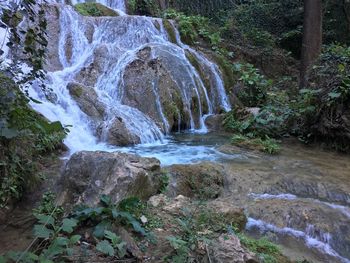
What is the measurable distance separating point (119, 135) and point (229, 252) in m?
5.11

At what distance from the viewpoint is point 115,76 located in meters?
9.77

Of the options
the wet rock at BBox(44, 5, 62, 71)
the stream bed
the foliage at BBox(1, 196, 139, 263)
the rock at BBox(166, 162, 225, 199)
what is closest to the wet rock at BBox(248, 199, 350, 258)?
the stream bed

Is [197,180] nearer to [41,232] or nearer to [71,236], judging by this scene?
[71,236]

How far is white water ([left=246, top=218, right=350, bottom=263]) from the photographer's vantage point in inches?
161

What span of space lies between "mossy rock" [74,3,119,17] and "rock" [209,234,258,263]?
11460 millimetres

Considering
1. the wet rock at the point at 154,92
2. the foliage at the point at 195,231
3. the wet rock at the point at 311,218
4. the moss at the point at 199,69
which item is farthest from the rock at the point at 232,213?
the moss at the point at 199,69

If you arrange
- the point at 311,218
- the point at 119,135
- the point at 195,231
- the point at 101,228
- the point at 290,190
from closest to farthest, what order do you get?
the point at 101,228 < the point at 195,231 < the point at 311,218 < the point at 290,190 < the point at 119,135

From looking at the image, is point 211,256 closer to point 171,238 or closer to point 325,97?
point 171,238

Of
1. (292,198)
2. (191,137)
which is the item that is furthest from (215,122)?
(292,198)

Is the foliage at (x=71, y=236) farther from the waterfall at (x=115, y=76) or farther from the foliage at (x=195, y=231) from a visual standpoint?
the waterfall at (x=115, y=76)

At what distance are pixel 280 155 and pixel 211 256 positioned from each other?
461 centimetres

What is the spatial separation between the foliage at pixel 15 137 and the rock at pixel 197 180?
5.74ft

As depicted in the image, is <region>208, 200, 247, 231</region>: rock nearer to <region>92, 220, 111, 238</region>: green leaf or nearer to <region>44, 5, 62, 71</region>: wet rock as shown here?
<region>92, 220, 111, 238</region>: green leaf

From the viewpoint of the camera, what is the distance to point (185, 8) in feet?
59.2
